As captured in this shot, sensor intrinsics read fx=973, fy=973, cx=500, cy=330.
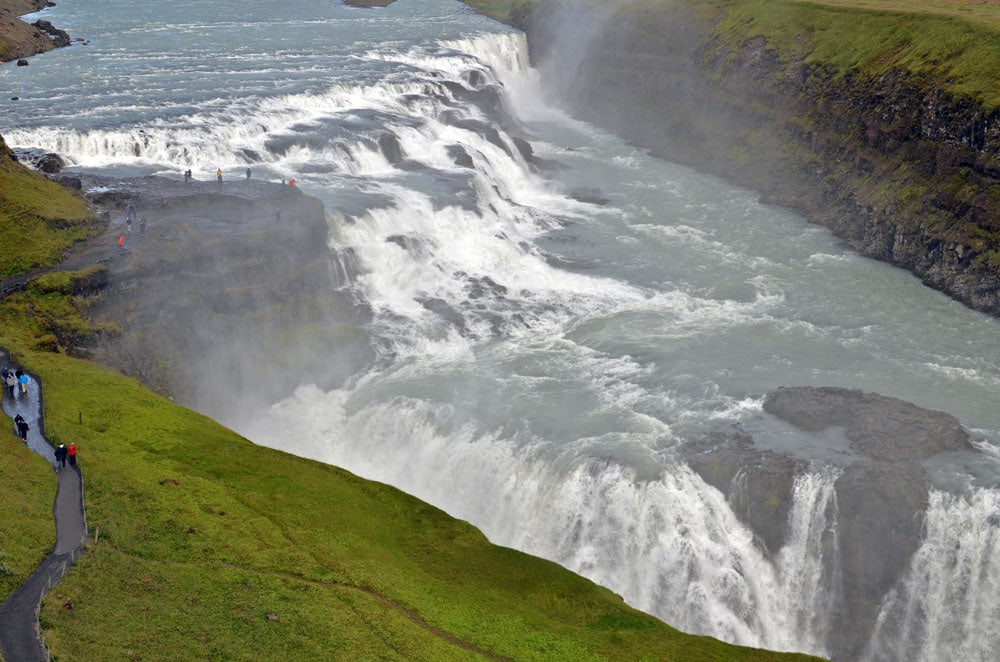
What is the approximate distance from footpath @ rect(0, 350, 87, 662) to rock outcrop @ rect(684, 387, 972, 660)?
20.8m

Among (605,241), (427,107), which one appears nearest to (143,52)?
(427,107)

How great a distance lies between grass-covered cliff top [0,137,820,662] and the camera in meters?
22.9

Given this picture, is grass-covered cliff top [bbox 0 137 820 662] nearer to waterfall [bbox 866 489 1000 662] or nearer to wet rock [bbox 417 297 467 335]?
waterfall [bbox 866 489 1000 662]

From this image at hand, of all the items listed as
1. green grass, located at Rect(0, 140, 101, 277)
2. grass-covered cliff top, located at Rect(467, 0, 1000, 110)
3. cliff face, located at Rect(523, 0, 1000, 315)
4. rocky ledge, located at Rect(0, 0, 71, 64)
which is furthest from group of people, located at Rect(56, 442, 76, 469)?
Result: rocky ledge, located at Rect(0, 0, 71, 64)

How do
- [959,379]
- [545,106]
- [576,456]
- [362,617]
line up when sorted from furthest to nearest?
[545,106] < [959,379] < [576,456] < [362,617]

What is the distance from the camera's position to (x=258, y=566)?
25.8 metres

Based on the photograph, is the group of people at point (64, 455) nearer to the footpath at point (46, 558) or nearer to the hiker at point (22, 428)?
the footpath at point (46, 558)

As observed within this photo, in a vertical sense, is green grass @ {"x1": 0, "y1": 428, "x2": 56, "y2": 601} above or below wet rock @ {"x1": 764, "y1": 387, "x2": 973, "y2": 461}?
below

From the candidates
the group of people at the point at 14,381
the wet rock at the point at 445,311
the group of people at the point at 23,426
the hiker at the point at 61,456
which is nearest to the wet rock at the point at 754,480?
the wet rock at the point at 445,311

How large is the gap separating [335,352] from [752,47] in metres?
50.1

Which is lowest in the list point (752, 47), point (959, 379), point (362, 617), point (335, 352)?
point (335, 352)

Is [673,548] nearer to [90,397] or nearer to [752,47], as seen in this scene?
[90,397]

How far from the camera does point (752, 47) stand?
79562mm

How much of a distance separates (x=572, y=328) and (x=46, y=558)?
1146 inches
